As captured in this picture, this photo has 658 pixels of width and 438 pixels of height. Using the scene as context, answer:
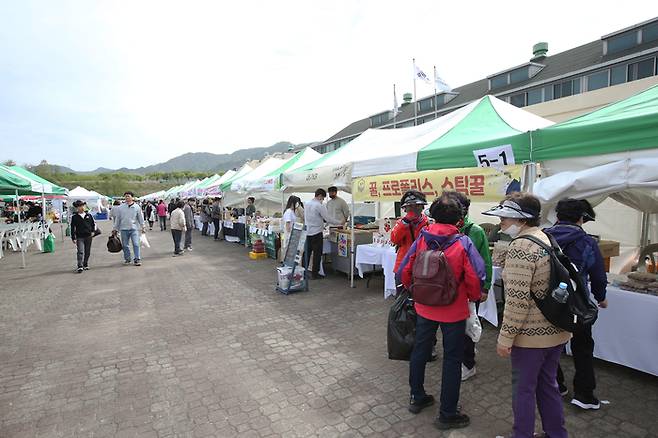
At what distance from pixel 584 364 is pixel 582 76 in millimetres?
21320

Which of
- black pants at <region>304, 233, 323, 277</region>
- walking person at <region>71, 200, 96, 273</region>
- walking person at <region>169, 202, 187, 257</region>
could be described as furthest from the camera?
walking person at <region>169, 202, 187, 257</region>

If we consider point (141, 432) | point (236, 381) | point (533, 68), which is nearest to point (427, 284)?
point (236, 381)

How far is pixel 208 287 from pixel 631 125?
677cm

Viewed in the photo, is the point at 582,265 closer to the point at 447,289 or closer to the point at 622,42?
the point at 447,289

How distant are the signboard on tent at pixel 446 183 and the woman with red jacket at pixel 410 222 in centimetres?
100

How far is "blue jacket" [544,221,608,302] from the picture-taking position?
9.01 ft

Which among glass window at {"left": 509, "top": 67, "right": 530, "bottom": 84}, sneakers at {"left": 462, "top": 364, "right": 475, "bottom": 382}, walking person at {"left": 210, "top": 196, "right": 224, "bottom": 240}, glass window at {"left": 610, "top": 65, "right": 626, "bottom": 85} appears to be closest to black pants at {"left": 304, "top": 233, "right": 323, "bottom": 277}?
sneakers at {"left": 462, "top": 364, "right": 475, "bottom": 382}

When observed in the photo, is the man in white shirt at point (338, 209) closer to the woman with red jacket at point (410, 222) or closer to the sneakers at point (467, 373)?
the woman with red jacket at point (410, 222)

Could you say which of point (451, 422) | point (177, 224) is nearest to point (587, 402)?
point (451, 422)

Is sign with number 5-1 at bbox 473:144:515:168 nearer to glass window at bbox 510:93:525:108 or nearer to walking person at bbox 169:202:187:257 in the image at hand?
walking person at bbox 169:202:187:257

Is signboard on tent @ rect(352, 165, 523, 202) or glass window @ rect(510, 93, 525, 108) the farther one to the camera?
glass window @ rect(510, 93, 525, 108)

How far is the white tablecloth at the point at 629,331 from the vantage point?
3115mm

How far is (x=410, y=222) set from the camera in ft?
11.8

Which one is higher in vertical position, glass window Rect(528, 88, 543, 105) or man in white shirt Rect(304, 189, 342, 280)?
glass window Rect(528, 88, 543, 105)
